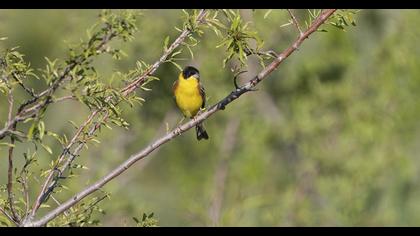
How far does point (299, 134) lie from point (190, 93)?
3.91 meters

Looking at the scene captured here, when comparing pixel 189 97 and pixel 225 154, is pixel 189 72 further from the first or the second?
pixel 225 154

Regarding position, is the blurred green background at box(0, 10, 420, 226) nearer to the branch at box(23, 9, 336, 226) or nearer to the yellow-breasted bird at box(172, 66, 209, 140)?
the yellow-breasted bird at box(172, 66, 209, 140)

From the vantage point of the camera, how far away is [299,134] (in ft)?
31.2

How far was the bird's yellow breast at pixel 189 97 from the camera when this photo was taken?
5.78 m

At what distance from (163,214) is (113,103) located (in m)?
8.69

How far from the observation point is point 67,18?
818cm

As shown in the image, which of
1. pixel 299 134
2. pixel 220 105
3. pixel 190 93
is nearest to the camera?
pixel 220 105

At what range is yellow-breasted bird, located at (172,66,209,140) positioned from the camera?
5781 mm

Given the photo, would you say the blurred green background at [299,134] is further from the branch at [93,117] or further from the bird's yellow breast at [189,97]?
the branch at [93,117]

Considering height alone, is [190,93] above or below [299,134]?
below

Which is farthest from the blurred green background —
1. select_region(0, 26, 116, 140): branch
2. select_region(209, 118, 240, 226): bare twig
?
select_region(0, 26, 116, 140): branch

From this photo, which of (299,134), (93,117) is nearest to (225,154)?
(299,134)

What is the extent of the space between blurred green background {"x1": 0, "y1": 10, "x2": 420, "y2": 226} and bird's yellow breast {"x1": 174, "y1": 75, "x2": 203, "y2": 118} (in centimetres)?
215

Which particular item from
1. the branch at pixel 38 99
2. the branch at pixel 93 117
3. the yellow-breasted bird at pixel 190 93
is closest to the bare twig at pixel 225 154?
the yellow-breasted bird at pixel 190 93
